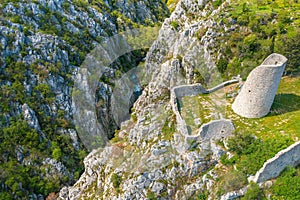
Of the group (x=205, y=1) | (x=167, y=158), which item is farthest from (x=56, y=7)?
(x=167, y=158)

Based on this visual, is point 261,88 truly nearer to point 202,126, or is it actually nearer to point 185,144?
point 202,126

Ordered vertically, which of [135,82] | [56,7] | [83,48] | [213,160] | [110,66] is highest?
[56,7]

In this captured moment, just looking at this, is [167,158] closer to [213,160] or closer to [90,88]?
A: [213,160]

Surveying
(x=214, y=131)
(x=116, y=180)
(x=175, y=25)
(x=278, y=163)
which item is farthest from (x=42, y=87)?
(x=278, y=163)

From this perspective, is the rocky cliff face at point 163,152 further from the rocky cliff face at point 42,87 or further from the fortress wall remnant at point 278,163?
the rocky cliff face at point 42,87

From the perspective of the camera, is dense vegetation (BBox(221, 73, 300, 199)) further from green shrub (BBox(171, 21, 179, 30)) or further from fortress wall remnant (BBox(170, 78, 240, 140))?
green shrub (BBox(171, 21, 179, 30))

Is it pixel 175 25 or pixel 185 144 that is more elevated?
pixel 175 25
